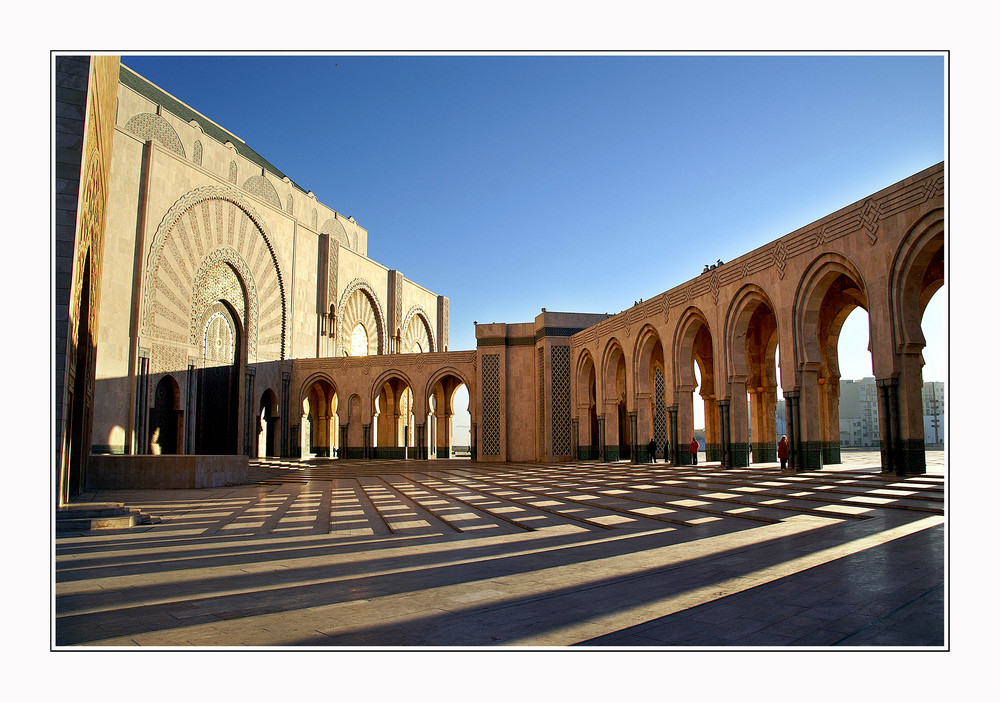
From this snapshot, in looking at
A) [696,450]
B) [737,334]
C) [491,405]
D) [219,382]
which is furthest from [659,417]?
[219,382]

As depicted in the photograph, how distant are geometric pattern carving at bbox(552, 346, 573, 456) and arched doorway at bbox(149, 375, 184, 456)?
1028 cm

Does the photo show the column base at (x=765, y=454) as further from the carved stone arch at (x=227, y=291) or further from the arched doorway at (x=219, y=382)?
the carved stone arch at (x=227, y=291)

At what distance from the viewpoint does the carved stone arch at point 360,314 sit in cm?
2533

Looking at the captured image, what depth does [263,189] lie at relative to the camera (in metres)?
21.2

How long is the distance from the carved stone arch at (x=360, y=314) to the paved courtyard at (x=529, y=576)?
19.0 metres

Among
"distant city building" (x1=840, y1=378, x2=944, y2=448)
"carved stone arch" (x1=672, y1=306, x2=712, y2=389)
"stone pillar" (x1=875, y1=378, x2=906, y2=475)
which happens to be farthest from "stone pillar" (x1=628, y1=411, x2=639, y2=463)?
"distant city building" (x1=840, y1=378, x2=944, y2=448)

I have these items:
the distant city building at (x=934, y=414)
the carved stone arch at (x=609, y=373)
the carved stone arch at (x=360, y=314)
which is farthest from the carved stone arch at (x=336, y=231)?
the distant city building at (x=934, y=414)

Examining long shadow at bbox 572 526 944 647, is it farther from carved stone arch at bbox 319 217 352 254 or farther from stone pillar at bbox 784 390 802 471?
carved stone arch at bbox 319 217 352 254

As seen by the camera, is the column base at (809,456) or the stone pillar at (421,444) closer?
the column base at (809,456)

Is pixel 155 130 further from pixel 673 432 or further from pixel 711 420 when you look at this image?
pixel 711 420

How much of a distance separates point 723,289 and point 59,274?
10.9m

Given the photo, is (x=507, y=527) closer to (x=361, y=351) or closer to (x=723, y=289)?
(x=723, y=289)

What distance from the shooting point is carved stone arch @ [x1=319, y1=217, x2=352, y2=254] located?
82.4ft

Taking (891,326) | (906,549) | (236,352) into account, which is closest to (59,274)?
(906,549)
